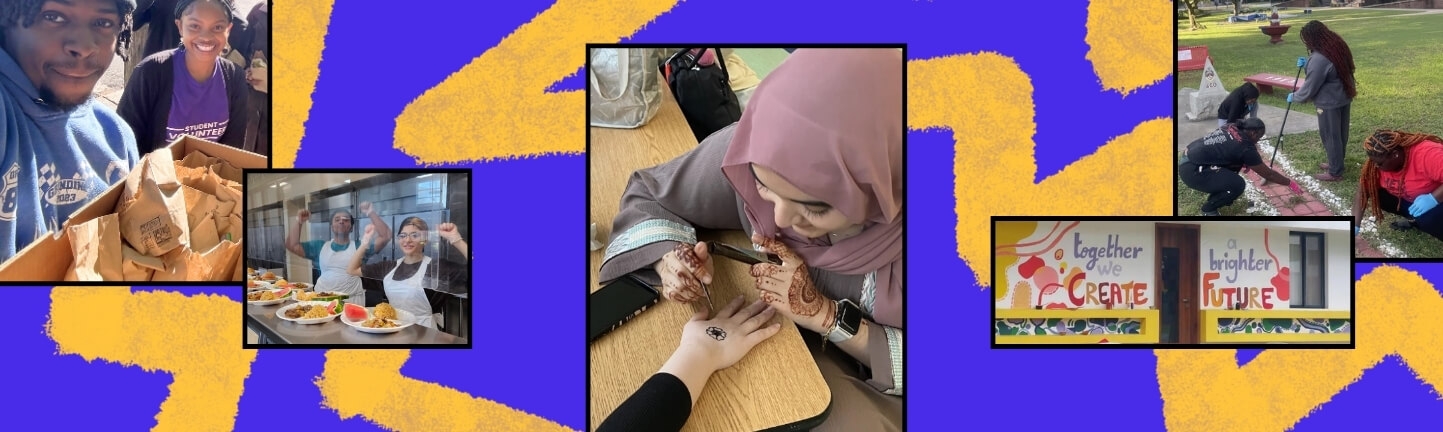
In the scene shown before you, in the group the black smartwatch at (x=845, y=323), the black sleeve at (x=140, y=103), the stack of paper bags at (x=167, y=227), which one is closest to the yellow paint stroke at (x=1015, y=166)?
the black smartwatch at (x=845, y=323)

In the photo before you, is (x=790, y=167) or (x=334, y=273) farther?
(x=334, y=273)

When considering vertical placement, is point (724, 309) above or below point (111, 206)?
below

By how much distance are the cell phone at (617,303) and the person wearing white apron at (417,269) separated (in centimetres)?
28

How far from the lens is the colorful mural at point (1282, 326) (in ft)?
7.49

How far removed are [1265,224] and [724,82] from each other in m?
1.15

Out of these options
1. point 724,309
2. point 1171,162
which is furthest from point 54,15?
point 1171,162

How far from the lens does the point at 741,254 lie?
87.3 inches

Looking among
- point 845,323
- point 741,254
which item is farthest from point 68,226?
point 845,323

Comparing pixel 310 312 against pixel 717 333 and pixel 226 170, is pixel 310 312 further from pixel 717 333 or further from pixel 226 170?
pixel 717 333

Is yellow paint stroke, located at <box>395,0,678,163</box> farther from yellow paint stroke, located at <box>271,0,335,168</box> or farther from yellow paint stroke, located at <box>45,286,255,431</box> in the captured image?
yellow paint stroke, located at <box>45,286,255,431</box>

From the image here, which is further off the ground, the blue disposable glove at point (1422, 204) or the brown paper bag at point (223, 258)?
the blue disposable glove at point (1422, 204)

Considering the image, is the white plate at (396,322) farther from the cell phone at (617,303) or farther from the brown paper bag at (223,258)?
the cell phone at (617,303)

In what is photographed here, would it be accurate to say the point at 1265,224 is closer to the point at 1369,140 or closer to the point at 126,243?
the point at 1369,140

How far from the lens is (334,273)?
225 cm
